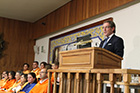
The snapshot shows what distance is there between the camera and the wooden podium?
7.29 ft

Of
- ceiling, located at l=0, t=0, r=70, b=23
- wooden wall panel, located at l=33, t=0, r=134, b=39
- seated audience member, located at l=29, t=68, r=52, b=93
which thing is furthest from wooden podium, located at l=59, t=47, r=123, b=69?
ceiling, located at l=0, t=0, r=70, b=23

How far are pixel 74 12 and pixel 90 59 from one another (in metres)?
4.19

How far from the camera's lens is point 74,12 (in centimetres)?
625

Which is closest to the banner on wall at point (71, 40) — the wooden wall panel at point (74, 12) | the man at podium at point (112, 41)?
the wooden wall panel at point (74, 12)

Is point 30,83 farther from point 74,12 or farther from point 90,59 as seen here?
point 90,59

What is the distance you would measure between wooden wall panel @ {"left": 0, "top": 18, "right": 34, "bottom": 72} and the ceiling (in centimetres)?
41

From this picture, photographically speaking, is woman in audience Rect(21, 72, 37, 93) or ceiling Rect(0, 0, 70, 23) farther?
ceiling Rect(0, 0, 70, 23)

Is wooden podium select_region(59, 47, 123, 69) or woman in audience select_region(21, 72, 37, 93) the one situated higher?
wooden podium select_region(59, 47, 123, 69)

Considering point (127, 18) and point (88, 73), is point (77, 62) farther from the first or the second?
point (127, 18)

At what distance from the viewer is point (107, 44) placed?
2.83 metres

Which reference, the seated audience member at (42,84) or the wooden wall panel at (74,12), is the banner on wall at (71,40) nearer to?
the wooden wall panel at (74,12)

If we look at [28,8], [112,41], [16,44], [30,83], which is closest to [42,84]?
[30,83]

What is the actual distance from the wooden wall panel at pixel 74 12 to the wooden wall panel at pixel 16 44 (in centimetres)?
84

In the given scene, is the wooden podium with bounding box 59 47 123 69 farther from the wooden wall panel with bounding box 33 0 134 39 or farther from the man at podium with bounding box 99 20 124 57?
the wooden wall panel with bounding box 33 0 134 39
